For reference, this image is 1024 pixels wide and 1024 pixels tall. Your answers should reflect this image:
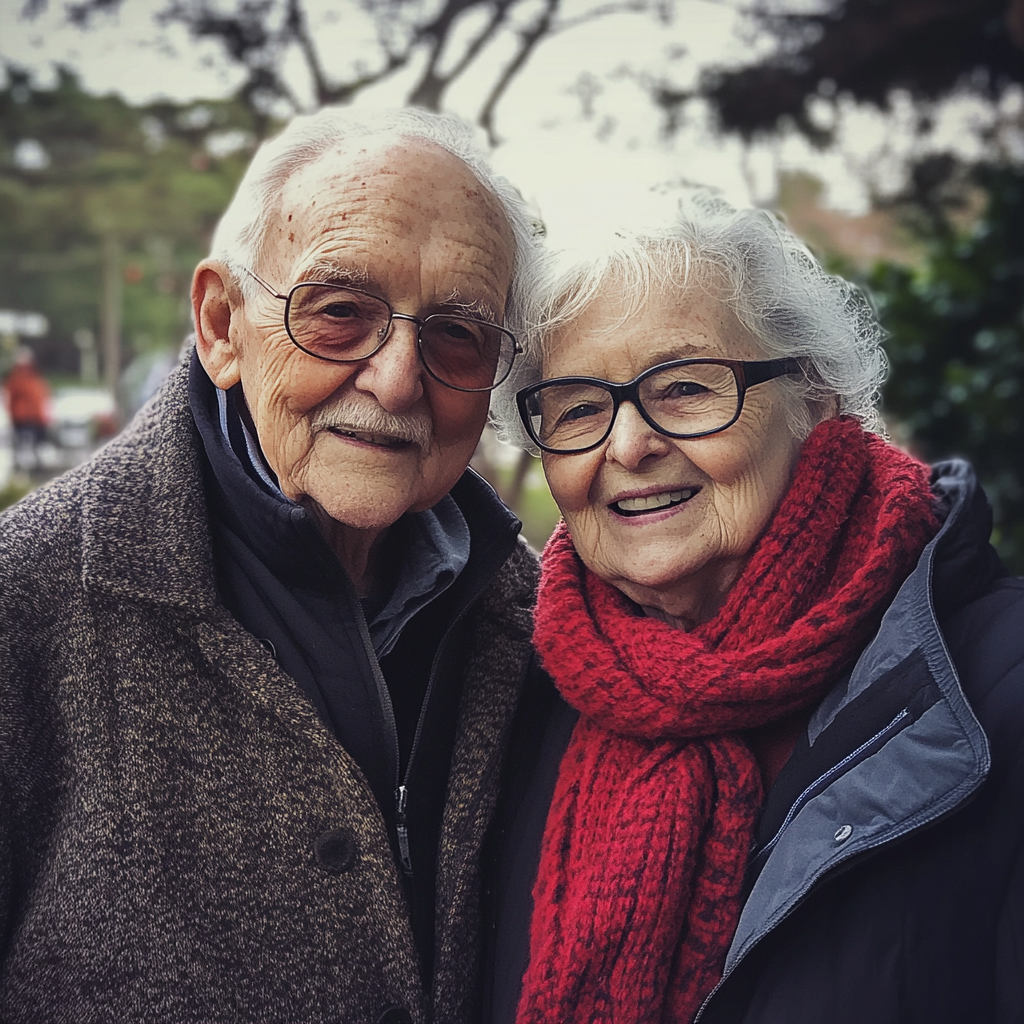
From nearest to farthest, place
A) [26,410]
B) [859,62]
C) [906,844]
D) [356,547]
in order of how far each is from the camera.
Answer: [906,844]
[356,547]
[859,62]
[26,410]

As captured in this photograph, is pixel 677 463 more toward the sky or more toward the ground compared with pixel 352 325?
more toward the ground

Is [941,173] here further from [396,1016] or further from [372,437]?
[396,1016]

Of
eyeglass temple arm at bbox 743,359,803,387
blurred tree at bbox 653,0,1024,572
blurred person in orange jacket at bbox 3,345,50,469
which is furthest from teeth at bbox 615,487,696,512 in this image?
blurred person in orange jacket at bbox 3,345,50,469

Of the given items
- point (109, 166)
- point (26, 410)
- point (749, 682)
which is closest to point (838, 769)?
point (749, 682)

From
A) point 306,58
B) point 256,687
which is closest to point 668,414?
point 256,687

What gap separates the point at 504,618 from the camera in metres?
2.20

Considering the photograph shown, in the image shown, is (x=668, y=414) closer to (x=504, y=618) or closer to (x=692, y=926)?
(x=504, y=618)

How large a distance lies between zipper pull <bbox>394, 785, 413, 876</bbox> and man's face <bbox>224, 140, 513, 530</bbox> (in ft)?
1.67

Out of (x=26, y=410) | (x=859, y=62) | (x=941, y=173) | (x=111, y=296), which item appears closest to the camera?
(x=859, y=62)

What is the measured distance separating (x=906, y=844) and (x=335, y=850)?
3.04 feet

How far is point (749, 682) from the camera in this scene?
5.55ft

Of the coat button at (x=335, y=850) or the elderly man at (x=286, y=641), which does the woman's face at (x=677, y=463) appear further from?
the coat button at (x=335, y=850)

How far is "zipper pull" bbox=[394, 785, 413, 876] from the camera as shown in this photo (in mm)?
1896

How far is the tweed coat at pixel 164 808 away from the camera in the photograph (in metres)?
1.66
